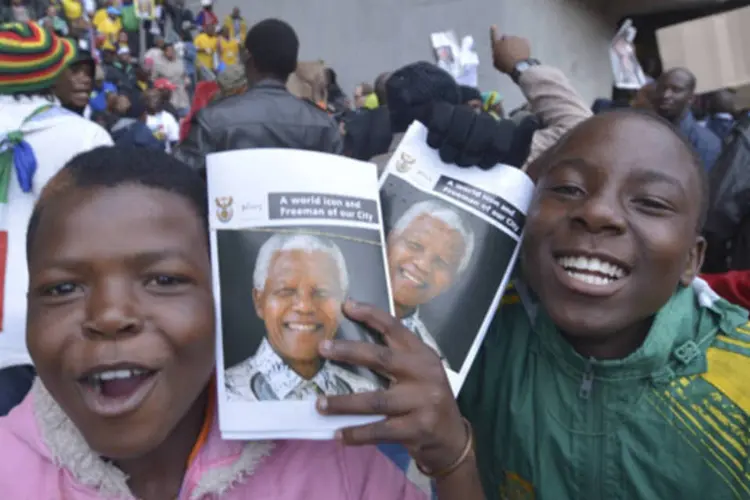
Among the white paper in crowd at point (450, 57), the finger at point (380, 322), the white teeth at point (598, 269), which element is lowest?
the finger at point (380, 322)

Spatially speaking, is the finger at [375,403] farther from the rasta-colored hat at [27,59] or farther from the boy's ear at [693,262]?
the rasta-colored hat at [27,59]

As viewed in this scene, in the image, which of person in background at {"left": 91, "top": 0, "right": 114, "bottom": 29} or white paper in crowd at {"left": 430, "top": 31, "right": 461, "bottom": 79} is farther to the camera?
person in background at {"left": 91, "top": 0, "right": 114, "bottom": 29}

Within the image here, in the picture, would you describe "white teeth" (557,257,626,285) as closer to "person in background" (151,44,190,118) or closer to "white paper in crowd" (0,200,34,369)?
"white paper in crowd" (0,200,34,369)

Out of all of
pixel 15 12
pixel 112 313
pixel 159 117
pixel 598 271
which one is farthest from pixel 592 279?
pixel 15 12

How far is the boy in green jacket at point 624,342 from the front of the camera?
3.89ft

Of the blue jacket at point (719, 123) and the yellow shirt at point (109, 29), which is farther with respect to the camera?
the yellow shirt at point (109, 29)

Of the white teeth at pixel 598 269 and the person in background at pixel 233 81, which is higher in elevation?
the person in background at pixel 233 81

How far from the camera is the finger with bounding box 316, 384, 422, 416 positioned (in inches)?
38.4

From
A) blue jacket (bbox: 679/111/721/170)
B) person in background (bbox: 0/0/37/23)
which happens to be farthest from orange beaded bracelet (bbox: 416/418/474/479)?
person in background (bbox: 0/0/37/23)

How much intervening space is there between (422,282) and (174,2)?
45.2 feet

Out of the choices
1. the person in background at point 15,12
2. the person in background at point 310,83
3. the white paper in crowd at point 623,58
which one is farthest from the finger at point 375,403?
the person in background at point 15,12

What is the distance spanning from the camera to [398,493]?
1.15 m

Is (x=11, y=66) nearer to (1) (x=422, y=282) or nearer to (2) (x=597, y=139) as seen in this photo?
(1) (x=422, y=282)

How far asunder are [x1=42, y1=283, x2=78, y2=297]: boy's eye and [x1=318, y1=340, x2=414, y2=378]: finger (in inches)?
14.1
